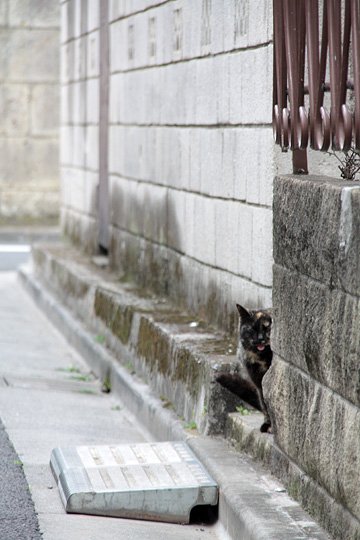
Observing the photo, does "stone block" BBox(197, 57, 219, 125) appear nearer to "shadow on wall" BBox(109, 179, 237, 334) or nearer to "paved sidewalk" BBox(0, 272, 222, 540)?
"shadow on wall" BBox(109, 179, 237, 334)

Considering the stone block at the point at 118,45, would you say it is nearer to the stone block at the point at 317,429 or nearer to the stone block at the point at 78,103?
the stone block at the point at 78,103

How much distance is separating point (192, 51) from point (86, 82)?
4729 millimetres

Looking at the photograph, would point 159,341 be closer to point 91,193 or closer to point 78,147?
point 91,193

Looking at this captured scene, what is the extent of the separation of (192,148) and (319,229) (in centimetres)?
386

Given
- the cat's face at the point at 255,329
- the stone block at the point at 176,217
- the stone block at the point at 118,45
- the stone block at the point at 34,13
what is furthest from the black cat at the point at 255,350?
the stone block at the point at 34,13

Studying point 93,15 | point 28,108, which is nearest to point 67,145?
point 93,15

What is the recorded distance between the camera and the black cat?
22.5 ft

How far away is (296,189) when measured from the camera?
19.1ft

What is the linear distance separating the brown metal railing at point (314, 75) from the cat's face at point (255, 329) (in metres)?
0.94

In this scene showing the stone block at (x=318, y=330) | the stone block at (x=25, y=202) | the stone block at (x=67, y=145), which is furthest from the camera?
the stone block at (x=25, y=202)

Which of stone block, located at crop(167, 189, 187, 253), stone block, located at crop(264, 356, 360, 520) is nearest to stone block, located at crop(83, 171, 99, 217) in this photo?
stone block, located at crop(167, 189, 187, 253)

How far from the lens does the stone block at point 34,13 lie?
2138cm

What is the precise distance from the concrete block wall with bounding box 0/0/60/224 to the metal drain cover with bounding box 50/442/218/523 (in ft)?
48.7

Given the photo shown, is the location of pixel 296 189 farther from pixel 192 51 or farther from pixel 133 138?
pixel 133 138
